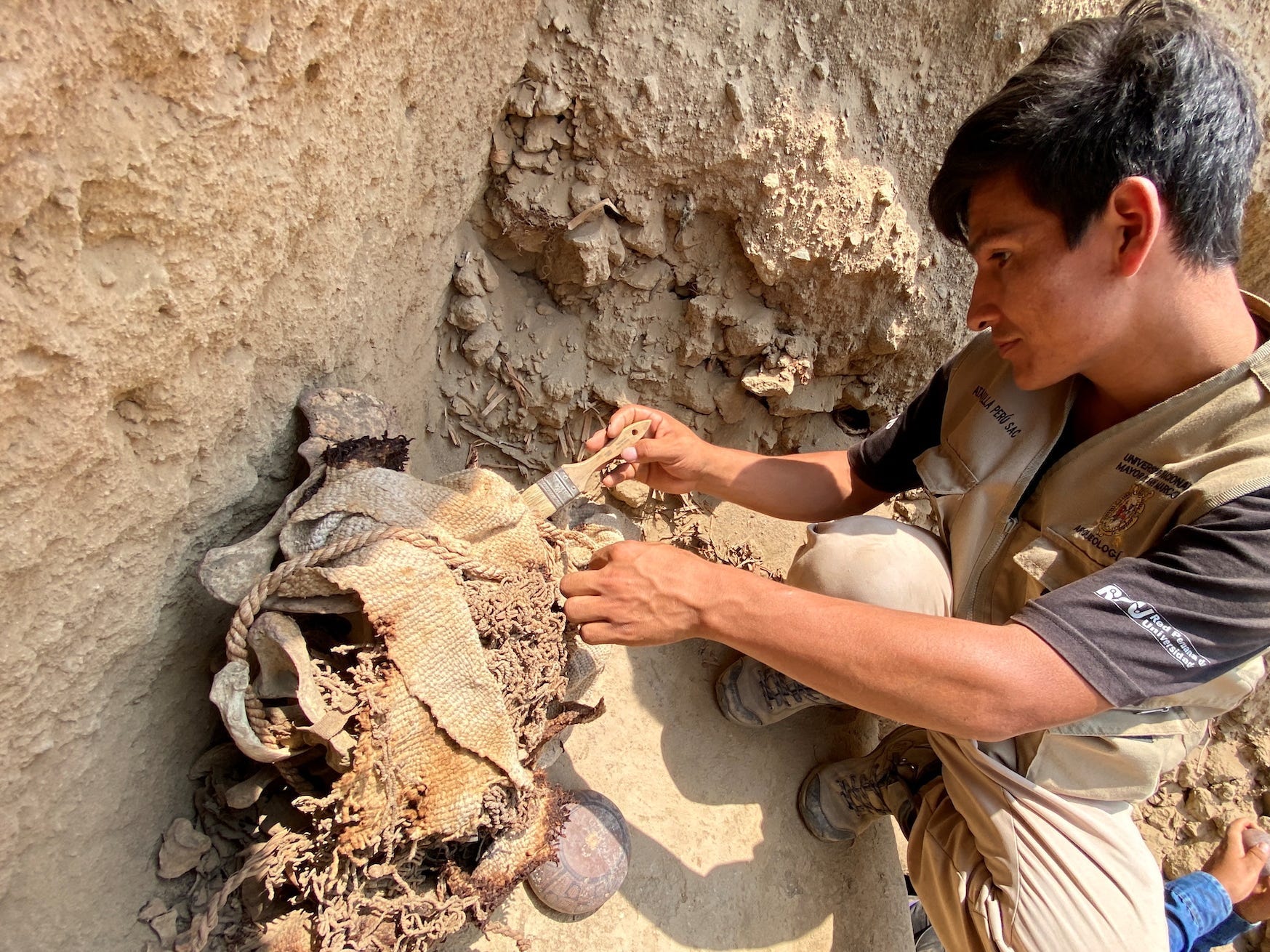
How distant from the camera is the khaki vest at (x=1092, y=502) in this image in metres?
1.07

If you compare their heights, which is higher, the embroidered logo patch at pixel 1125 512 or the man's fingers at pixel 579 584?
the embroidered logo patch at pixel 1125 512

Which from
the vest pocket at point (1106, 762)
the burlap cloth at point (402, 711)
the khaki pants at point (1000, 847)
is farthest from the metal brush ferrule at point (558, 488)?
the vest pocket at point (1106, 762)

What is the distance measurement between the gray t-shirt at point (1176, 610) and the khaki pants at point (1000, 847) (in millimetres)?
391

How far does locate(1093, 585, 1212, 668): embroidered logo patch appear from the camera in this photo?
1.03 metres

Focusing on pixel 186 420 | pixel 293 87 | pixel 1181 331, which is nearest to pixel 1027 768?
pixel 1181 331

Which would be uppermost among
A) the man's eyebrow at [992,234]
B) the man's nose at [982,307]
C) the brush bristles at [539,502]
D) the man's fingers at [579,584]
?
the man's eyebrow at [992,234]

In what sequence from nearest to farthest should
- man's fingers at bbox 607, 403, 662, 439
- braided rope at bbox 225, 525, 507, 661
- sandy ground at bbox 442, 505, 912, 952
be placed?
braided rope at bbox 225, 525, 507, 661, man's fingers at bbox 607, 403, 662, 439, sandy ground at bbox 442, 505, 912, 952

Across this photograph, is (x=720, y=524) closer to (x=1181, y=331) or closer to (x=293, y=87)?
(x=1181, y=331)

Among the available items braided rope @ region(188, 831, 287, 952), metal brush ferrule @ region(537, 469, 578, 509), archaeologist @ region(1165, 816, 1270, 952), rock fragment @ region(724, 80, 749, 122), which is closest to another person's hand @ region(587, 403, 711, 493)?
metal brush ferrule @ region(537, 469, 578, 509)

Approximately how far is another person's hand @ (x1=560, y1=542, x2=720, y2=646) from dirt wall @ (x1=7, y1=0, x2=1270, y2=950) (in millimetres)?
533

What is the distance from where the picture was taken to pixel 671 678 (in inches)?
74.4

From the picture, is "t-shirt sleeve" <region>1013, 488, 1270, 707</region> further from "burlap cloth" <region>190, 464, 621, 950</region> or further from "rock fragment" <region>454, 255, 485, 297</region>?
"rock fragment" <region>454, 255, 485, 297</region>

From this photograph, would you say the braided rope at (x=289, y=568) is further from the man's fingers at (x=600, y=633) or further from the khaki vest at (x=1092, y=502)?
the khaki vest at (x=1092, y=502)

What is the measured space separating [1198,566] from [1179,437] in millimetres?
218
